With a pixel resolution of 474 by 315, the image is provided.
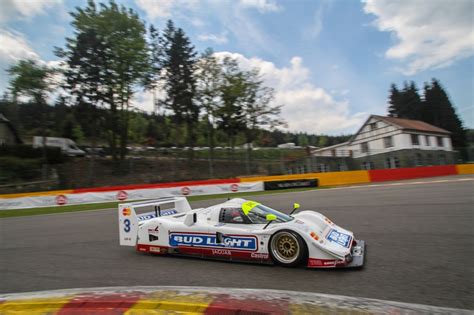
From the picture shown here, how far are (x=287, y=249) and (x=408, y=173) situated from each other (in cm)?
2287

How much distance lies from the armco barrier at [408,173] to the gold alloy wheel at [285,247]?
20.6 meters

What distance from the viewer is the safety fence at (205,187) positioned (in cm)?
1878

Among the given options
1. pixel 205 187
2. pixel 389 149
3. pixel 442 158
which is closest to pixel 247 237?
pixel 205 187

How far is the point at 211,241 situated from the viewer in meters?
5.61

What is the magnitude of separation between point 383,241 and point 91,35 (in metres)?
32.2

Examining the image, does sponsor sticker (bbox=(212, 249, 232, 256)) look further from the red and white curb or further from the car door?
the red and white curb

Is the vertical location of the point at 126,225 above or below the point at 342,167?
below

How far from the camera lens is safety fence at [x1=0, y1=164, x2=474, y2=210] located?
18.8 metres

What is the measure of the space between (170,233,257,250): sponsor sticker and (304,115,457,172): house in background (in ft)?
88.6

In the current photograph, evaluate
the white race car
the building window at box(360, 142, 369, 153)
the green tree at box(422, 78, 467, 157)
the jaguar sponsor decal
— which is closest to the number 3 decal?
the white race car

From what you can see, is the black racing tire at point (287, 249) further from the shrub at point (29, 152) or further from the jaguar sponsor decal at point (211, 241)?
the shrub at point (29, 152)

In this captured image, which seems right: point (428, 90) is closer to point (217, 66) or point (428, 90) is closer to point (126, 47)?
point (217, 66)

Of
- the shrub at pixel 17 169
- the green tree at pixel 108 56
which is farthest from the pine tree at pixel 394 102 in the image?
the shrub at pixel 17 169

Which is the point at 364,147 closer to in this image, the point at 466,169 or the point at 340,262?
the point at 466,169
